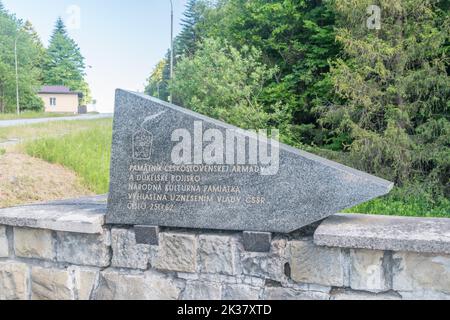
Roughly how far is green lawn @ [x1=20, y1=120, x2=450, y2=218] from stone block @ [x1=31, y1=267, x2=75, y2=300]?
416 cm

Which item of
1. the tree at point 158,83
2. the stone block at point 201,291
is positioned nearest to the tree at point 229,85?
the tree at point 158,83

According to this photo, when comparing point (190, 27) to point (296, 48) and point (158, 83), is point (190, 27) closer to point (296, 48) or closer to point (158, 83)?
point (158, 83)

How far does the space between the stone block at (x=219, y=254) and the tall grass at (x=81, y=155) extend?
4787mm

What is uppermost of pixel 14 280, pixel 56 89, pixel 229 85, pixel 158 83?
pixel 56 89

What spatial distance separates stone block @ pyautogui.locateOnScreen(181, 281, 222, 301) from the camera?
2.62 meters

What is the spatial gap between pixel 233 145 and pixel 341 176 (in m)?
0.61

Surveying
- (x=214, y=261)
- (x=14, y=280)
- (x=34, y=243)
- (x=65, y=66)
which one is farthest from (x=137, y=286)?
(x=65, y=66)

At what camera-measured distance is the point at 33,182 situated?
6.72 meters

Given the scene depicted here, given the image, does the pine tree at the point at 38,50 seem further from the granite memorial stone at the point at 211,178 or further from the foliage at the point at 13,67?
the granite memorial stone at the point at 211,178

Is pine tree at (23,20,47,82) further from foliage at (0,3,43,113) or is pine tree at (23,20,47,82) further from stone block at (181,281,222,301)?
stone block at (181,281,222,301)

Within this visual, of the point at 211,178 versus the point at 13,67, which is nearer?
the point at 211,178

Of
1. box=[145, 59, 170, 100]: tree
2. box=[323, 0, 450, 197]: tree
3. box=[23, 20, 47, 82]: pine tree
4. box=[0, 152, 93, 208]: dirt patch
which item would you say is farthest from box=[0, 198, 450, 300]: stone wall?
box=[23, 20, 47, 82]: pine tree

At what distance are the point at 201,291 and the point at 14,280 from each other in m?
1.32

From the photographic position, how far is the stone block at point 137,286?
8.87 ft
